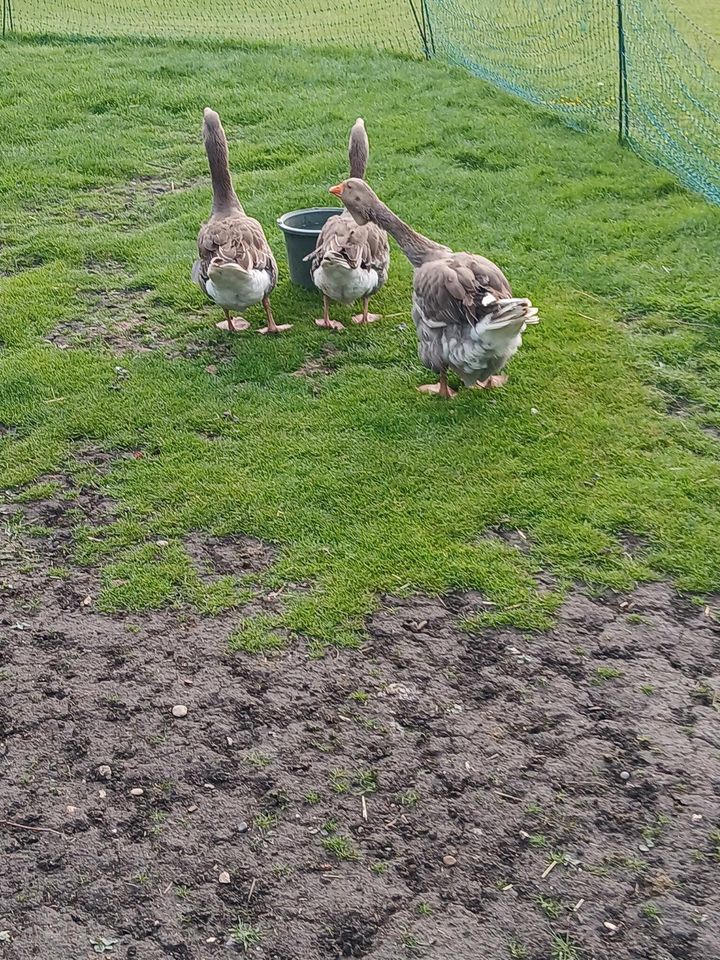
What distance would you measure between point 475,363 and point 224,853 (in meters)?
3.41

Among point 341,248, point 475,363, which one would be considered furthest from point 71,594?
point 341,248

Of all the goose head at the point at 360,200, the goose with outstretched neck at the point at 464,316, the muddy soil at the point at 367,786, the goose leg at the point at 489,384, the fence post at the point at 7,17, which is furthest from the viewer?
the fence post at the point at 7,17

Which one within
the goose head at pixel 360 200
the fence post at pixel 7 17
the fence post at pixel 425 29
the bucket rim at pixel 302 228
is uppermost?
the fence post at pixel 7 17

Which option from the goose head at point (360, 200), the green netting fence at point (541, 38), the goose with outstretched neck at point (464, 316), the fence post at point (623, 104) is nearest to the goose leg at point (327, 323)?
the goose head at point (360, 200)

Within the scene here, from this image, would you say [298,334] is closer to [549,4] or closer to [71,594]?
[71,594]

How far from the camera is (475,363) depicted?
595 cm

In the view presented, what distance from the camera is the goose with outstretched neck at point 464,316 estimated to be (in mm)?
5648

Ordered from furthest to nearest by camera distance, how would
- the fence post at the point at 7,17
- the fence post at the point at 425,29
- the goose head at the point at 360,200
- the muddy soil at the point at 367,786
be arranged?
the fence post at the point at 7,17
the fence post at the point at 425,29
the goose head at the point at 360,200
the muddy soil at the point at 367,786

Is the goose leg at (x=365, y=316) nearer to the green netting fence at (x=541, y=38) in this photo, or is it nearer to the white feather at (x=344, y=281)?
the white feather at (x=344, y=281)

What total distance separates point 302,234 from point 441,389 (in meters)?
1.90

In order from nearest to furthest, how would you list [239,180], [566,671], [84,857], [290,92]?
1. [84,857]
2. [566,671]
3. [239,180]
4. [290,92]

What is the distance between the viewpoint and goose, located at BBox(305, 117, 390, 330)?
6.70 meters

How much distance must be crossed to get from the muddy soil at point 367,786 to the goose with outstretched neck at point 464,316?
1.72m

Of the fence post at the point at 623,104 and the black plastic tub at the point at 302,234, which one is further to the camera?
the fence post at the point at 623,104
